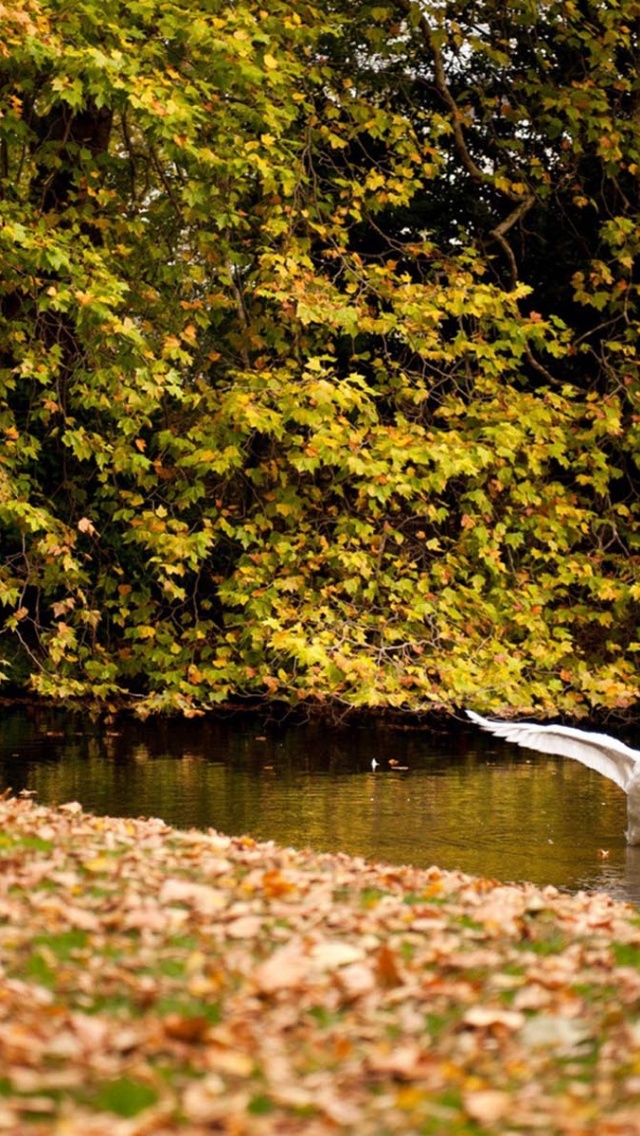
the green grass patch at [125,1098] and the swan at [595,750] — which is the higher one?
the swan at [595,750]

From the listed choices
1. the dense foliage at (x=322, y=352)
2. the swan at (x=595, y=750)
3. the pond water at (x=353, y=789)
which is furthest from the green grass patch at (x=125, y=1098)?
the dense foliage at (x=322, y=352)

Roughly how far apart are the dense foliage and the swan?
16.5ft

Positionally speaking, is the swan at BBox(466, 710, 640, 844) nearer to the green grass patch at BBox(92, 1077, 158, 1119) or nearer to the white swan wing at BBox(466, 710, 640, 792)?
the white swan wing at BBox(466, 710, 640, 792)

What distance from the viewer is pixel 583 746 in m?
12.7

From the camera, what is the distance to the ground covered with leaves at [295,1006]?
420 centimetres

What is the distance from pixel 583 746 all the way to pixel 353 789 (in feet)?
11.2

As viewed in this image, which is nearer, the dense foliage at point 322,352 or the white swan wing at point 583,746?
the white swan wing at point 583,746

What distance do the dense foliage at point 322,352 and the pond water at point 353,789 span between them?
676mm

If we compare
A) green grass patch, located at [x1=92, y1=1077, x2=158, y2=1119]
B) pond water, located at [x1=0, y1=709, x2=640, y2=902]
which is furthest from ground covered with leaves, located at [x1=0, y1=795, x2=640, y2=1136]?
pond water, located at [x1=0, y1=709, x2=640, y2=902]

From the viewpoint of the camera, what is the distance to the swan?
1256cm

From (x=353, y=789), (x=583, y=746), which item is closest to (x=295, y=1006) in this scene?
(x=583, y=746)

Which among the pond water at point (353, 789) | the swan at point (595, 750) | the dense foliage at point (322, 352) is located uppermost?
the dense foliage at point (322, 352)

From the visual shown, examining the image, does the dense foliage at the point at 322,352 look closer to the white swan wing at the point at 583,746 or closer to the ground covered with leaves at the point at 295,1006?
the white swan wing at the point at 583,746

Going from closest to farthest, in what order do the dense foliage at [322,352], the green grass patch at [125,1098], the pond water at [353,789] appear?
the green grass patch at [125,1098], the pond water at [353,789], the dense foliage at [322,352]
